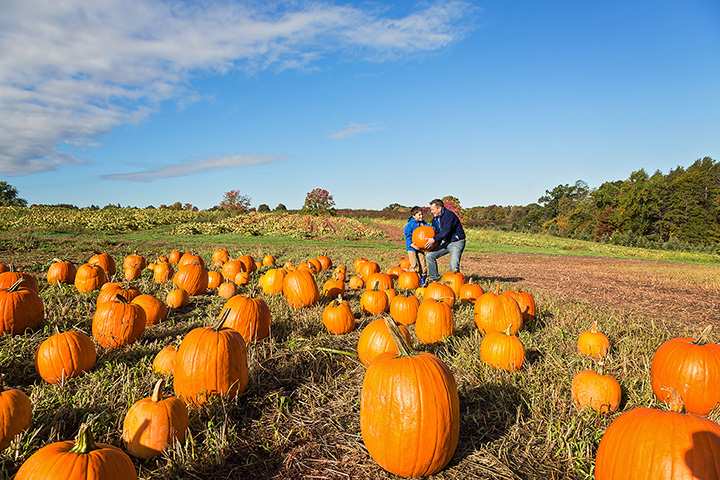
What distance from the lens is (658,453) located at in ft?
6.57

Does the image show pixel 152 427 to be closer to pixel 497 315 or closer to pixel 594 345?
pixel 497 315

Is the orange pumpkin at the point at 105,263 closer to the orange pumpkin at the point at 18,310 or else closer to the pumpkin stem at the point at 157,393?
the orange pumpkin at the point at 18,310

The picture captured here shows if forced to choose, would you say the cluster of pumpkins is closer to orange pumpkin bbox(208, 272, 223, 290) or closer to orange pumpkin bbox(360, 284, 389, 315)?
orange pumpkin bbox(360, 284, 389, 315)

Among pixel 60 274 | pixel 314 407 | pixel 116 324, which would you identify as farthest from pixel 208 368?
pixel 60 274

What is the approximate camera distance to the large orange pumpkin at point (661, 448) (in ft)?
6.31

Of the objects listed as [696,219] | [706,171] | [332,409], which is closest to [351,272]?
[332,409]

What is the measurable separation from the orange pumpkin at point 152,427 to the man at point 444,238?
7339 millimetres

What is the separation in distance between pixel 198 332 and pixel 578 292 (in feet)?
28.6

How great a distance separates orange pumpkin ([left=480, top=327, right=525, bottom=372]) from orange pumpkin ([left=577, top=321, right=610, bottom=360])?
896 mm

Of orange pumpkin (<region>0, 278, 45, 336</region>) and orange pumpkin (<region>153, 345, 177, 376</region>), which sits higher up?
orange pumpkin (<region>0, 278, 45, 336</region>)

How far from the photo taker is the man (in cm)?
941

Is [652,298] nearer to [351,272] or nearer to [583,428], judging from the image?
[351,272]

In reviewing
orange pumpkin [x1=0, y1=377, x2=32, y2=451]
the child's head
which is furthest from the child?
orange pumpkin [x1=0, y1=377, x2=32, y2=451]

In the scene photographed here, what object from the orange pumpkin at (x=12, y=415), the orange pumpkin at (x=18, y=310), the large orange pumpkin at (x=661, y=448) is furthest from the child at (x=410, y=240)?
the orange pumpkin at (x=12, y=415)
